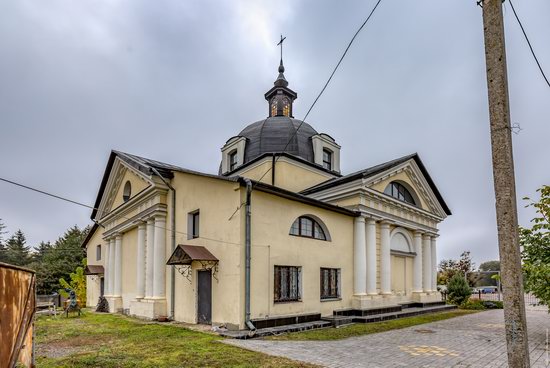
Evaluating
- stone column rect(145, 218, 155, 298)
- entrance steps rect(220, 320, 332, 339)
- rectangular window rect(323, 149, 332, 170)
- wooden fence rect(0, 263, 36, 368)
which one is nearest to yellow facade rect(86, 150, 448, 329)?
stone column rect(145, 218, 155, 298)

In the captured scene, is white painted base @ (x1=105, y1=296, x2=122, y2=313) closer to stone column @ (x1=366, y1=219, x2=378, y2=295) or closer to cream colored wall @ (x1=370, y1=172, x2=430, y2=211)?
stone column @ (x1=366, y1=219, x2=378, y2=295)

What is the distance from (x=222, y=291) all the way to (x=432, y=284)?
14.2 meters

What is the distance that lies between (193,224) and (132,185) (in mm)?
6517

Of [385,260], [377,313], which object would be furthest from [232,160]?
[377,313]

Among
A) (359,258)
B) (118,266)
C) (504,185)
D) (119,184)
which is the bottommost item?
(118,266)

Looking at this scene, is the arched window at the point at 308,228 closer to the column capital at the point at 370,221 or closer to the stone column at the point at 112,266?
the column capital at the point at 370,221

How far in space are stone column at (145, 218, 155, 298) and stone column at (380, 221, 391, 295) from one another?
990cm

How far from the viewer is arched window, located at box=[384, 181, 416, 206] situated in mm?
19203

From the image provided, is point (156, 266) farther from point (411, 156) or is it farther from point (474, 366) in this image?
point (411, 156)

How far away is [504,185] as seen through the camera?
479cm

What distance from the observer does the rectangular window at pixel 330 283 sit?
1452cm

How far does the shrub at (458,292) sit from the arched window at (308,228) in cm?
1254

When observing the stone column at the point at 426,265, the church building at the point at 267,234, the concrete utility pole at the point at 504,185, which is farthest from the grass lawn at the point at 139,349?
the stone column at the point at 426,265

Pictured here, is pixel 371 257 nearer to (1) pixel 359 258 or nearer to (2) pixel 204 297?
(1) pixel 359 258
